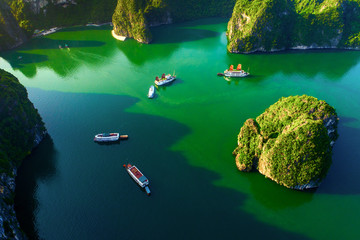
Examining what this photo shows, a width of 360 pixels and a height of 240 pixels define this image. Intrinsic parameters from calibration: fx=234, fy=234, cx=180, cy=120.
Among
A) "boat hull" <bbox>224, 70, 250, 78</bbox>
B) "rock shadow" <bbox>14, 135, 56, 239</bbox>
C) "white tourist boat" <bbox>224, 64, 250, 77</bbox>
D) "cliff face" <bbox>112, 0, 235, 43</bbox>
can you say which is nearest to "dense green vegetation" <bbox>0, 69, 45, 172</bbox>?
"rock shadow" <bbox>14, 135, 56, 239</bbox>

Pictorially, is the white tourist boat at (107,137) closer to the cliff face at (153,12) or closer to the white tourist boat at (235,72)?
the white tourist boat at (235,72)

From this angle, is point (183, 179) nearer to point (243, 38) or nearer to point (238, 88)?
point (238, 88)

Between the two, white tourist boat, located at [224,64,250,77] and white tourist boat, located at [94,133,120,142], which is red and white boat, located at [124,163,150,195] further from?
white tourist boat, located at [224,64,250,77]

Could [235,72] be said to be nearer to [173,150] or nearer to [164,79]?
[164,79]

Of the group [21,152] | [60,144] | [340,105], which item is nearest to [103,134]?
[60,144]

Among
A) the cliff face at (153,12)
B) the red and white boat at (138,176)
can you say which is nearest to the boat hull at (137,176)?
the red and white boat at (138,176)

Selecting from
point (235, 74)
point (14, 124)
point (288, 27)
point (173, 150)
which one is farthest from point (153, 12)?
point (14, 124)

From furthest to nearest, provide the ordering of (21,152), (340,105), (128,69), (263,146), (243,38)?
1. (243,38)
2. (128,69)
3. (340,105)
4. (21,152)
5. (263,146)
